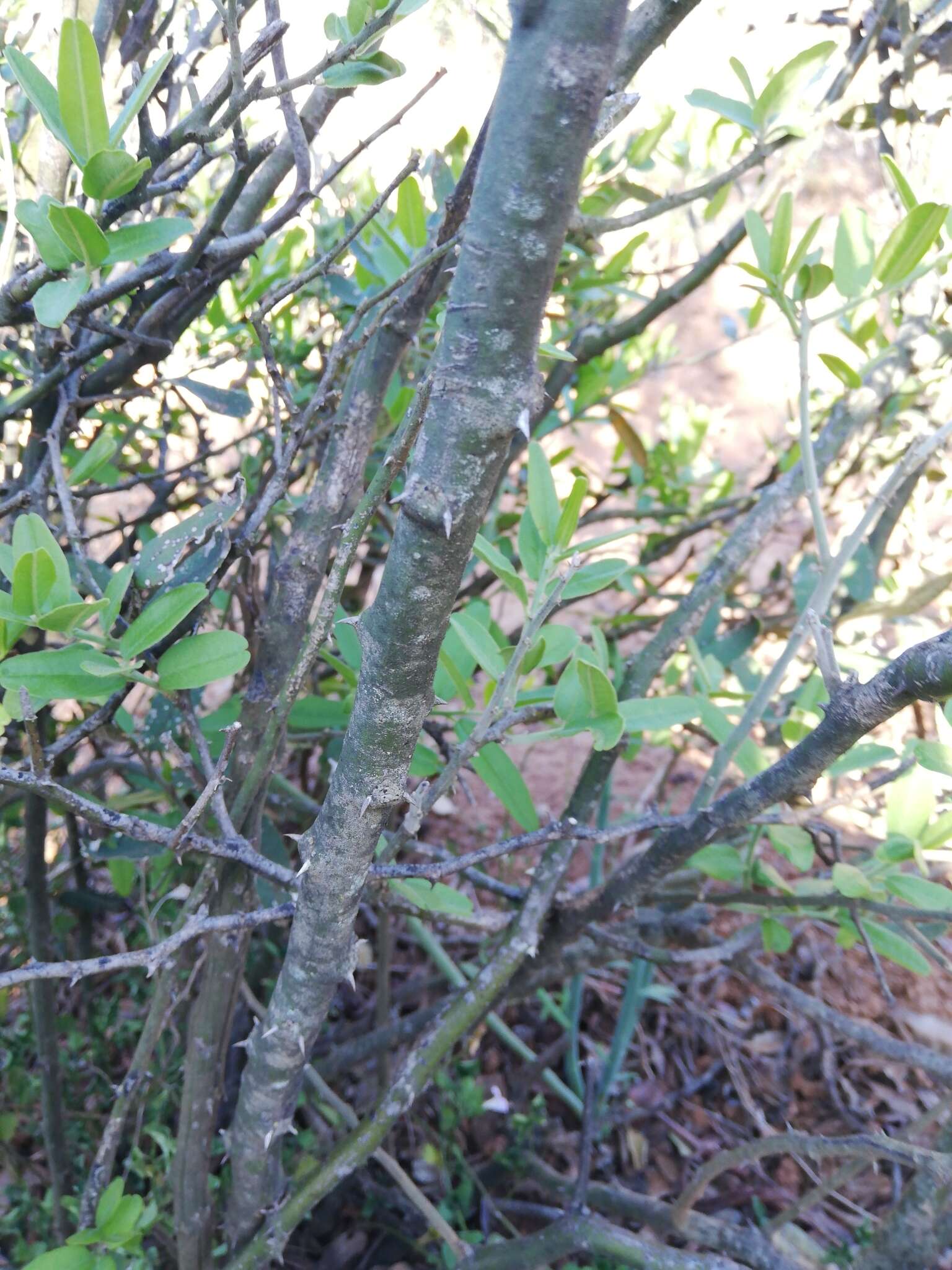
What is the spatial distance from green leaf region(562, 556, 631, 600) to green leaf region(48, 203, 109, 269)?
0.38 metres

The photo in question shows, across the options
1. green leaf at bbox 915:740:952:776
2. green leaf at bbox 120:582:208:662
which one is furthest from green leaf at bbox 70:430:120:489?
green leaf at bbox 915:740:952:776

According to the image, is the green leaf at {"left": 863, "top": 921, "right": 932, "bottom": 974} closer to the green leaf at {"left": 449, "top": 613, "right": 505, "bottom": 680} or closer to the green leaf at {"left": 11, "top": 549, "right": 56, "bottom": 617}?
the green leaf at {"left": 449, "top": 613, "right": 505, "bottom": 680}

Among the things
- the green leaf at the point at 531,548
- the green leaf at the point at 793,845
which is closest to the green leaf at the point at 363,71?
the green leaf at the point at 531,548

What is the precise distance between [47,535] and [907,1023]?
143 centimetres

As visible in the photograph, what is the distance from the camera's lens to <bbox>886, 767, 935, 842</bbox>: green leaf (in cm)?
86

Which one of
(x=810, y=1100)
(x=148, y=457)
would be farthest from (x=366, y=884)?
(x=810, y=1100)

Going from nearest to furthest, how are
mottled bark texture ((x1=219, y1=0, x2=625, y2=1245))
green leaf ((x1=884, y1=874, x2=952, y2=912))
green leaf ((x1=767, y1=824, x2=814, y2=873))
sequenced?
mottled bark texture ((x1=219, y1=0, x2=625, y2=1245)) < green leaf ((x1=884, y1=874, x2=952, y2=912)) < green leaf ((x1=767, y1=824, x2=814, y2=873))

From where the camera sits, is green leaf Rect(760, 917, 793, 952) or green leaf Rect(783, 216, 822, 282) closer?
green leaf Rect(783, 216, 822, 282)

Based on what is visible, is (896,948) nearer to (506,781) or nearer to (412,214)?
(506,781)

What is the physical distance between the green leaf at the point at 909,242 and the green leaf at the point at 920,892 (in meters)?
0.48

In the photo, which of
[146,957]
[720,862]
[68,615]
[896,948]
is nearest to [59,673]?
[68,615]

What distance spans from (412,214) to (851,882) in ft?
2.33

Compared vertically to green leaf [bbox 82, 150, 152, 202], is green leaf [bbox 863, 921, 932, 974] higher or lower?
lower

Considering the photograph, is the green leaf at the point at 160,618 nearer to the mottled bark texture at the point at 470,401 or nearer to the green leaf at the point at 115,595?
the green leaf at the point at 115,595
